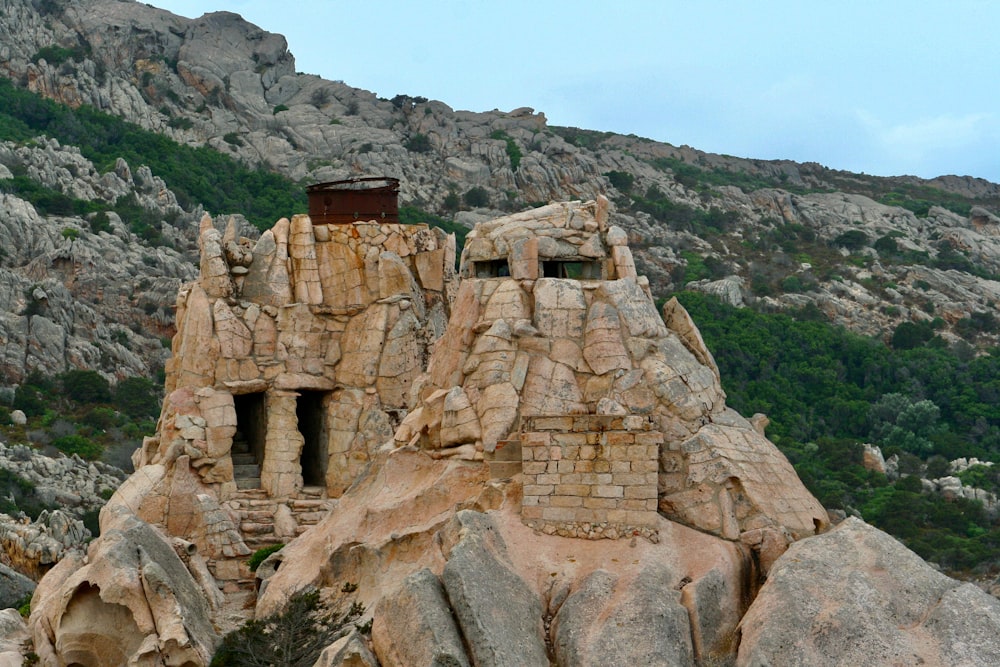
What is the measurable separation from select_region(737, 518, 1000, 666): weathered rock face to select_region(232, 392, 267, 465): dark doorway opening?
18.0 metres

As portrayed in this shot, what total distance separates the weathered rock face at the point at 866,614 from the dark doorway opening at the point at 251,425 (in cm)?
1802

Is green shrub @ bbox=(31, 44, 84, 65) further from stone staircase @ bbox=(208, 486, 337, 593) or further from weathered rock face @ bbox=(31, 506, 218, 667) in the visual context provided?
weathered rock face @ bbox=(31, 506, 218, 667)

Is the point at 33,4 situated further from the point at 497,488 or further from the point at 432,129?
the point at 497,488

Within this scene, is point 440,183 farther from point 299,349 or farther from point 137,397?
point 299,349

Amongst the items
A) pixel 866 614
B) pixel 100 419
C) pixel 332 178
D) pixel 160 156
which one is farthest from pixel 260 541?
pixel 160 156

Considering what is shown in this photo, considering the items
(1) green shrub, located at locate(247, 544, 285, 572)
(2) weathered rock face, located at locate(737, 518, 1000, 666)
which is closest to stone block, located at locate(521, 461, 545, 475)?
(2) weathered rock face, located at locate(737, 518, 1000, 666)

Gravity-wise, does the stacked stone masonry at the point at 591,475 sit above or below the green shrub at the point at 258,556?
above

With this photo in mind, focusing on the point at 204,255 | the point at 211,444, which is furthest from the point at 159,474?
the point at 204,255

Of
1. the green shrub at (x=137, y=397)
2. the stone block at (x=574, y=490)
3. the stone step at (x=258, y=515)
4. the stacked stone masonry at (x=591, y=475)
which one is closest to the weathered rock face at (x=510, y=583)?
the stacked stone masonry at (x=591, y=475)

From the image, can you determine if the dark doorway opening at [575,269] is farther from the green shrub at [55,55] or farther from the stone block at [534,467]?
the green shrub at [55,55]

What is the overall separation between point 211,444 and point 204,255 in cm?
521

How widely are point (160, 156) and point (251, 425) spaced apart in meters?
64.3

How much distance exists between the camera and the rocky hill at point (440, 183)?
286ft

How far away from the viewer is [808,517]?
84.7 feet
